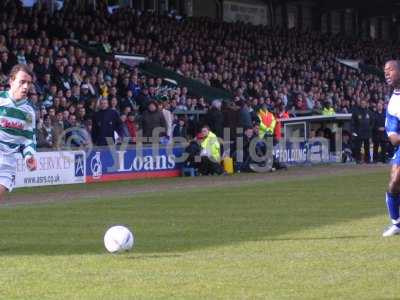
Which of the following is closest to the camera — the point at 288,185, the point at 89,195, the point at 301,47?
the point at 89,195

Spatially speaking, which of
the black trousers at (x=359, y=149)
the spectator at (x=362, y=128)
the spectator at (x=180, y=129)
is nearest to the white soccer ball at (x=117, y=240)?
the spectator at (x=180, y=129)

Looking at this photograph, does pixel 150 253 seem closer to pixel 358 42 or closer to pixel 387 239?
pixel 387 239

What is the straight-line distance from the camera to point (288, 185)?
2308 centimetres

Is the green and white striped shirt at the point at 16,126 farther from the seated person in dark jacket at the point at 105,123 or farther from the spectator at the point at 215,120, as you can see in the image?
the spectator at the point at 215,120

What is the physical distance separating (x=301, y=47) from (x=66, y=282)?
133 feet

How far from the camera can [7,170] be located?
11.4 meters

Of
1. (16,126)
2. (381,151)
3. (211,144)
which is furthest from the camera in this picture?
(381,151)

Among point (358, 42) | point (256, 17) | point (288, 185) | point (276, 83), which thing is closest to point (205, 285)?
point (288, 185)

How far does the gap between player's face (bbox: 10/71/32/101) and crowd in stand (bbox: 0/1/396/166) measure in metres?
12.5

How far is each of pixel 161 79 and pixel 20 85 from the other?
2246 centimetres

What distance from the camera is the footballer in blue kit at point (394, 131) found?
1196 cm

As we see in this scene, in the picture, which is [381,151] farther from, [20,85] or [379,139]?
[20,85]

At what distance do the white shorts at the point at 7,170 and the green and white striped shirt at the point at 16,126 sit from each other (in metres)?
0.07

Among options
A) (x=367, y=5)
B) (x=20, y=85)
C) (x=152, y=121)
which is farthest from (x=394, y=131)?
(x=367, y=5)
